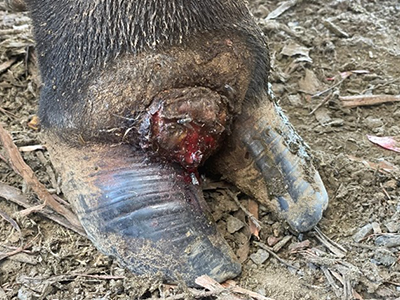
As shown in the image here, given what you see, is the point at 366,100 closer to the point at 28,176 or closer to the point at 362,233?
the point at 362,233

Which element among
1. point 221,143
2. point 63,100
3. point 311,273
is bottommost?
point 311,273

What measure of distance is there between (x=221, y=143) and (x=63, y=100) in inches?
17.9

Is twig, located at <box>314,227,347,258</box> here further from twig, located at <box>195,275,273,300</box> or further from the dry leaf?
the dry leaf

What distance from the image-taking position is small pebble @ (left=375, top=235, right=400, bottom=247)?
1.60m

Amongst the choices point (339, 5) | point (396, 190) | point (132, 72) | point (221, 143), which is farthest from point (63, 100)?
point (339, 5)

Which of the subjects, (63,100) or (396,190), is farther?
(396,190)

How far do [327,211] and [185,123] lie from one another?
0.53 m

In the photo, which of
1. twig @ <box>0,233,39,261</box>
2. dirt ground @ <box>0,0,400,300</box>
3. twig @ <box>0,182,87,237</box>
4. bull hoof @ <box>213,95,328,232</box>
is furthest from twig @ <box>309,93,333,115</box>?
twig @ <box>0,233,39,261</box>

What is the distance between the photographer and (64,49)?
64.6 inches

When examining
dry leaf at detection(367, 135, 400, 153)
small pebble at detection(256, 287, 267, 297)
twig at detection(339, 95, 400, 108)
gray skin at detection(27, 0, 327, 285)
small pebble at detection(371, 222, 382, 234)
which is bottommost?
small pebble at detection(256, 287, 267, 297)

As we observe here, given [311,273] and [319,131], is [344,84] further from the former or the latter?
[311,273]

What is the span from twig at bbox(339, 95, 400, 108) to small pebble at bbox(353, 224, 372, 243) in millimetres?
676

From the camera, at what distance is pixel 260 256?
165cm

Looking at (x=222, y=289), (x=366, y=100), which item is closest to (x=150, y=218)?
(x=222, y=289)
